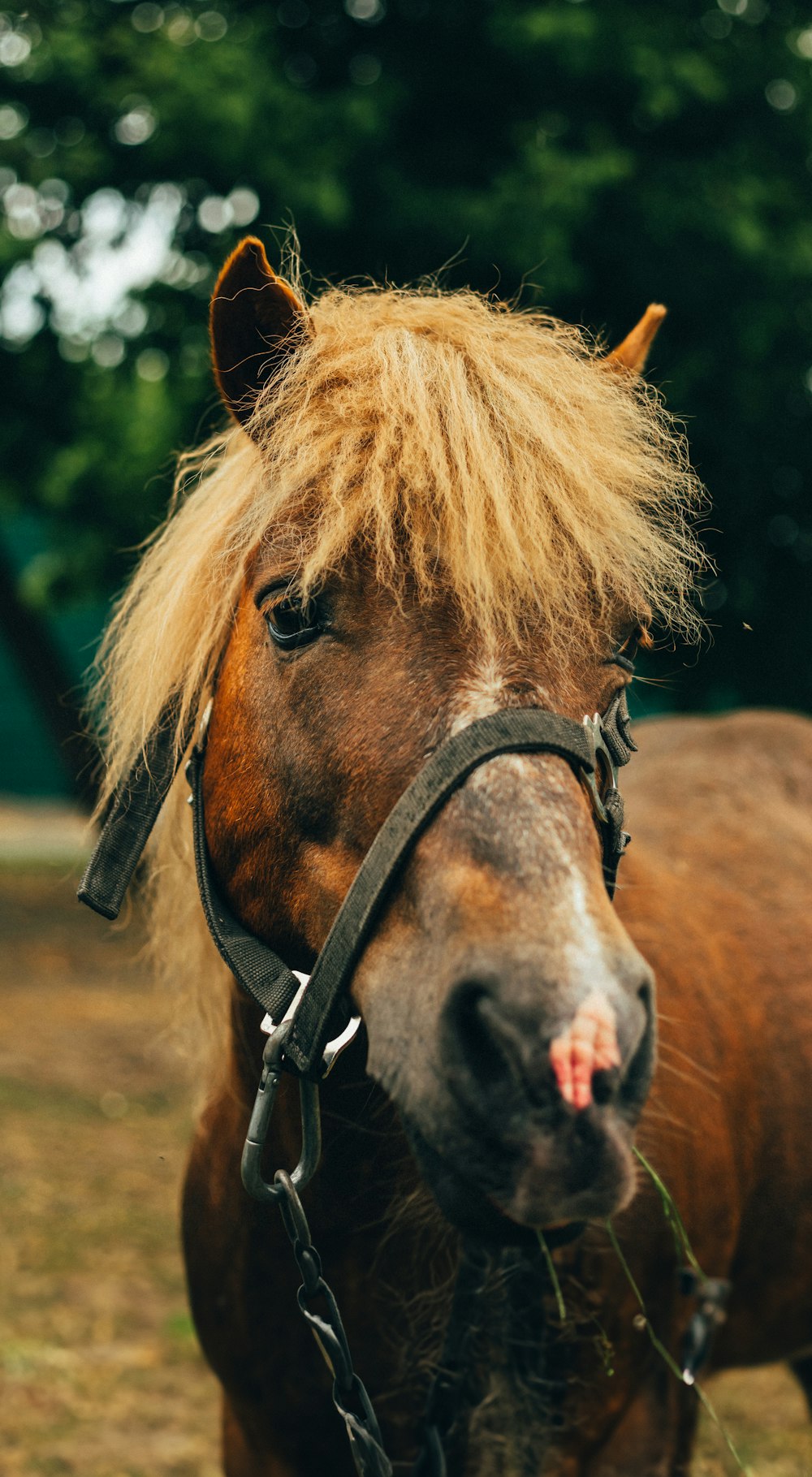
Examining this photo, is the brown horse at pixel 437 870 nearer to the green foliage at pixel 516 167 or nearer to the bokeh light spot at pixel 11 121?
the green foliage at pixel 516 167

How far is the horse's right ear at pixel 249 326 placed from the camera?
1.66 metres

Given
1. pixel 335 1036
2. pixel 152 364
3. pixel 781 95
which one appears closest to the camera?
pixel 335 1036

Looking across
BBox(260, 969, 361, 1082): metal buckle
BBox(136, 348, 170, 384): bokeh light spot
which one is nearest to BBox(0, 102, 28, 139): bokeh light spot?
BBox(136, 348, 170, 384): bokeh light spot

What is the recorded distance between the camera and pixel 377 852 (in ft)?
4.43

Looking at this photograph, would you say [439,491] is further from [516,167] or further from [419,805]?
[516,167]

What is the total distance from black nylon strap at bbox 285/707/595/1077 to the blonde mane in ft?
0.46

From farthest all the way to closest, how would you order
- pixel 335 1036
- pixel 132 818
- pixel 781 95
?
pixel 781 95 → pixel 132 818 → pixel 335 1036

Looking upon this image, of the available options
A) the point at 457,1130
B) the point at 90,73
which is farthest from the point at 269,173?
the point at 457,1130

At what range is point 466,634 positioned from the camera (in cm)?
144

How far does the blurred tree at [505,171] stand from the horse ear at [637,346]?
11.5ft

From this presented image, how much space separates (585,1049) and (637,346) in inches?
53.0

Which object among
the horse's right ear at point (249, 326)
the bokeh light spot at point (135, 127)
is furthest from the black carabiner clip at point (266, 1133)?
the bokeh light spot at point (135, 127)

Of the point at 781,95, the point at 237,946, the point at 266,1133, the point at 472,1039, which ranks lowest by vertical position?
the point at 266,1133

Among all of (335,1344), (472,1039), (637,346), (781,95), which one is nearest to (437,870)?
(472,1039)
